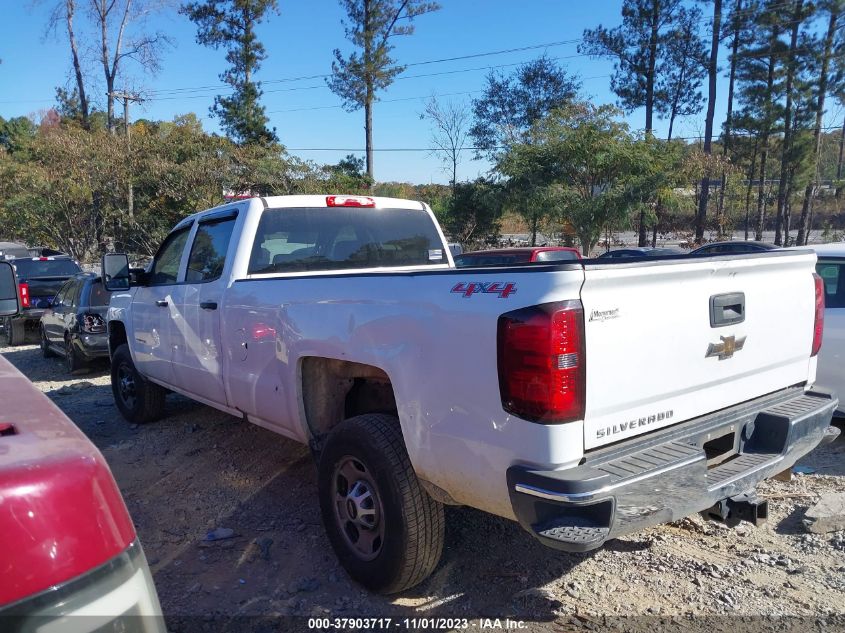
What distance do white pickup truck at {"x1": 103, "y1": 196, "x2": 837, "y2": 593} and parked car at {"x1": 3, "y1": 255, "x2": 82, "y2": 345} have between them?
34.7ft

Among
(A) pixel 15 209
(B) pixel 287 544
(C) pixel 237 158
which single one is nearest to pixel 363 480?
(B) pixel 287 544

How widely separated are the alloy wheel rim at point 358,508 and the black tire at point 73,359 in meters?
7.65

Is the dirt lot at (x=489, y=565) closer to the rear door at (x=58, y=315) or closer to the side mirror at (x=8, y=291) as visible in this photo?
the side mirror at (x=8, y=291)

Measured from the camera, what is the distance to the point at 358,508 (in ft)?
10.8

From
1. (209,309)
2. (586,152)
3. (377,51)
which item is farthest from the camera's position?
(377,51)

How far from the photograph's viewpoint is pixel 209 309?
4.62m

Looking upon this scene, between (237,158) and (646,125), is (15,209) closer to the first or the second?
(237,158)

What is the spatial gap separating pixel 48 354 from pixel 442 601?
36.4 feet

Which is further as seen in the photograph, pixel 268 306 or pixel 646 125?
pixel 646 125

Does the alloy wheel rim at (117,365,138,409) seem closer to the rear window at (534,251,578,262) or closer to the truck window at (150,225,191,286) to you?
the truck window at (150,225,191,286)

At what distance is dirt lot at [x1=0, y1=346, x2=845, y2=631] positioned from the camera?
3.20 metres

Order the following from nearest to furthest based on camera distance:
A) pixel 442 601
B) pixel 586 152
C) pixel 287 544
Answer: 1. pixel 442 601
2. pixel 287 544
3. pixel 586 152

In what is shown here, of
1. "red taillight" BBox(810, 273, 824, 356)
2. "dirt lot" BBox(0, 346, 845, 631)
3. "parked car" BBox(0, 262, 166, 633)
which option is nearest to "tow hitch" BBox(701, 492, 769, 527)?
"dirt lot" BBox(0, 346, 845, 631)

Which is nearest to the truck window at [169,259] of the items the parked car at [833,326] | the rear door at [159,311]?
the rear door at [159,311]
